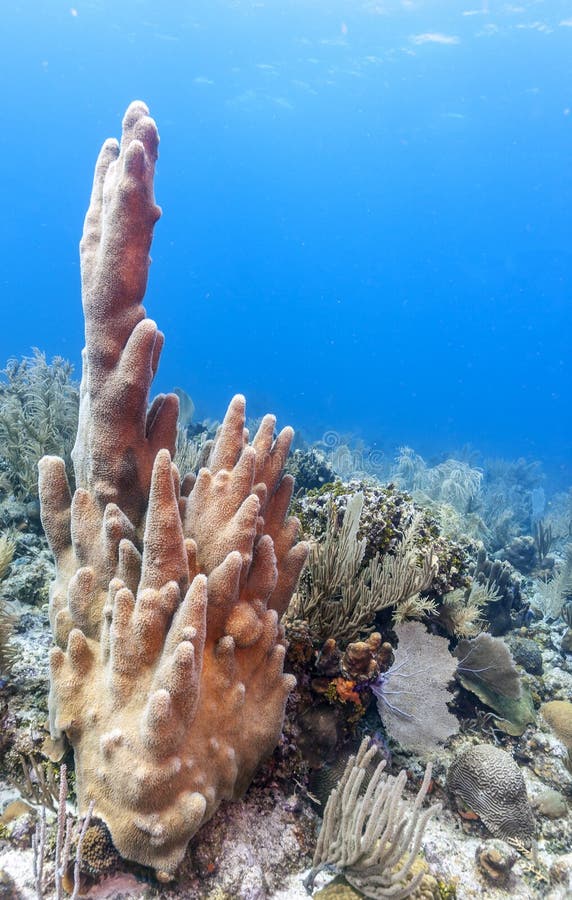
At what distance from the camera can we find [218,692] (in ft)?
8.25

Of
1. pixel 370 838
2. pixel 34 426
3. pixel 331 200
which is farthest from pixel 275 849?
pixel 331 200

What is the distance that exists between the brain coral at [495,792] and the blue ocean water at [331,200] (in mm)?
25492

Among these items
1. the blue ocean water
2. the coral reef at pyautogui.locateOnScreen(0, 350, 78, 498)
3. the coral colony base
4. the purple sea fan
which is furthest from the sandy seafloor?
the blue ocean water

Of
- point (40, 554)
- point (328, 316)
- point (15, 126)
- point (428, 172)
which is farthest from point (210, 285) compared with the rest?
point (40, 554)

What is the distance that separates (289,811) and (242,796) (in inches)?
14.7

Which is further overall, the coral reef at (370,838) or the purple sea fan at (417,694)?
the purple sea fan at (417,694)

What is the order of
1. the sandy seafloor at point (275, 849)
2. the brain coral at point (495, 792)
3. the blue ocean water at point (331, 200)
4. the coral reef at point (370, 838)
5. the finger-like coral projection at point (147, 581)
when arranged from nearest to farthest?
the finger-like coral projection at point (147, 581) → the coral reef at point (370, 838) → the sandy seafloor at point (275, 849) → the brain coral at point (495, 792) → the blue ocean water at point (331, 200)


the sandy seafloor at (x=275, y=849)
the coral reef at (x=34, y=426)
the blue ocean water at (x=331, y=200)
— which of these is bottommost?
the sandy seafloor at (x=275, y=849)

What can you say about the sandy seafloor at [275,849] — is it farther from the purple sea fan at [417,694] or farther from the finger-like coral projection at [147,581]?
the purple sea fan at [417,694]

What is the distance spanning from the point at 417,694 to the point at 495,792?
0.92 meters

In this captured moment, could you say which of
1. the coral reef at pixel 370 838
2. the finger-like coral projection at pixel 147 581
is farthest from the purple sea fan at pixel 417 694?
the finger-like coral projection at pixel 147 581

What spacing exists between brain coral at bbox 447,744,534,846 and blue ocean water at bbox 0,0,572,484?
1004 inches

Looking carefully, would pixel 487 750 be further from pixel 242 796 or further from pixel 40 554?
pixel 40 554

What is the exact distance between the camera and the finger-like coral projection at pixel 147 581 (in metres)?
2.22
